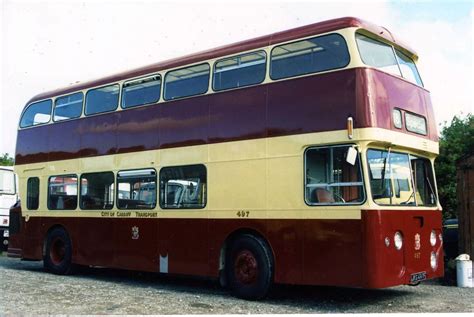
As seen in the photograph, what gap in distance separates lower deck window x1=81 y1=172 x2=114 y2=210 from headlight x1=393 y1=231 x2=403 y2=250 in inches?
234

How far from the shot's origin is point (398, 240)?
27.2 ft

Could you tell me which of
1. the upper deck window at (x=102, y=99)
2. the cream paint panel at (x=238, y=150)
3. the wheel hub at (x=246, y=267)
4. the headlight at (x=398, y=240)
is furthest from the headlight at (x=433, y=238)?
the upper deck window at (x=102, y=99)

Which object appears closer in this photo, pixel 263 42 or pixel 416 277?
pixel 416 277

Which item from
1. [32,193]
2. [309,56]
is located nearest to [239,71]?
[309,56]

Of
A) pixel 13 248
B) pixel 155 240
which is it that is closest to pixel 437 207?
pixel 155 240

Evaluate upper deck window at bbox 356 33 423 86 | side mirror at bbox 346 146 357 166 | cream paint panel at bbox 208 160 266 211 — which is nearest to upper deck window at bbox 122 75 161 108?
cream paint panel at bbox 208 160 266 211

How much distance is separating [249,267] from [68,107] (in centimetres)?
632

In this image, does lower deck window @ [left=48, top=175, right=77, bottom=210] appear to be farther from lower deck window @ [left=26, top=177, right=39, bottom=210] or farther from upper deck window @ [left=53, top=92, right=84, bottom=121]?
upper deck window @ [left=53, top=92, right=84, bottom=121]

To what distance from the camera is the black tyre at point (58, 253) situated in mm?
12852

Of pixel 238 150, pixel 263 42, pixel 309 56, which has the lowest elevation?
pixel 238 150

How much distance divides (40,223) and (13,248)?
125 cm

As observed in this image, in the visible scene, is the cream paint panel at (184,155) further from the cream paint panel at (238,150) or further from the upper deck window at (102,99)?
the upper deck window at (102,99)

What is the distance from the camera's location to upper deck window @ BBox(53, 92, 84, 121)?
12.9 meters

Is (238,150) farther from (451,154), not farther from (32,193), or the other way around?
(451,154)
